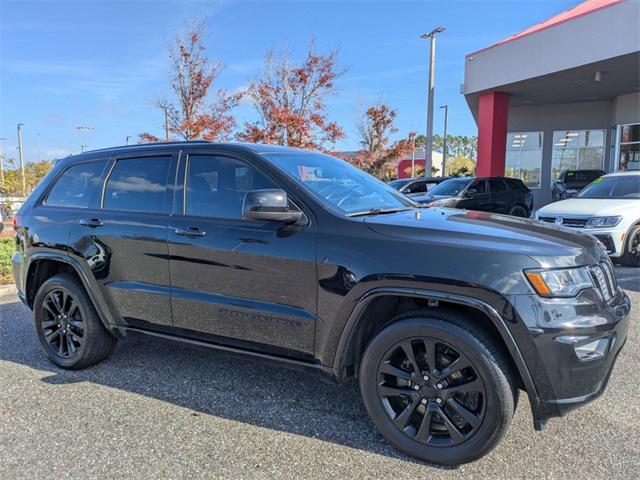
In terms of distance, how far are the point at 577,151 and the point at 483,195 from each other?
1047 cm

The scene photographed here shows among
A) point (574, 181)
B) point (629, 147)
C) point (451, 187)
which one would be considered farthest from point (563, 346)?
point (629, 147)

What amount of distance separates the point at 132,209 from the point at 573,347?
10.1 feet

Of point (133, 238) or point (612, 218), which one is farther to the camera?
point (612, 218)

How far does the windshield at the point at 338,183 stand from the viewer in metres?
3.25

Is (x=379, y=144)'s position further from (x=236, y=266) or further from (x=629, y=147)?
(x=236, y=266)

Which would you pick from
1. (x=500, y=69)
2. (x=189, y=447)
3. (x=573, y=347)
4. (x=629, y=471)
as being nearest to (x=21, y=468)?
(x=189, y=447)

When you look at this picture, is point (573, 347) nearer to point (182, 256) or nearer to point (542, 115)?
point (182, 256)

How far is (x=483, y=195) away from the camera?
14.0 metres

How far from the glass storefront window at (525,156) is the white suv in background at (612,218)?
46.8ft

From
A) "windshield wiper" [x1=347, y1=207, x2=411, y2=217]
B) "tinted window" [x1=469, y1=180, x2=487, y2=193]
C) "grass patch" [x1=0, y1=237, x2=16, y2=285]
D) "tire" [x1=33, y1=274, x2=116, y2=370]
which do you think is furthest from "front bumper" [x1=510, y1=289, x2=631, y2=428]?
"tinted window" [x1=469, y1=180, x2=487, y2=193]

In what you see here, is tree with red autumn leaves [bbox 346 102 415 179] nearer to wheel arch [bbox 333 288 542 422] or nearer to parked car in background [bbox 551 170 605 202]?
parked car in background [bbox 551 170 605 202]

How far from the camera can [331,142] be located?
17.0 meters

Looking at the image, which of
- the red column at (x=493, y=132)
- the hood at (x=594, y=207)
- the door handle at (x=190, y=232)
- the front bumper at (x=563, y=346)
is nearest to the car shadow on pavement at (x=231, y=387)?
the front bumper at (x=563, y=346)

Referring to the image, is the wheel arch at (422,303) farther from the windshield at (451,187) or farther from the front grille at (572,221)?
the windshield at (451,187)
